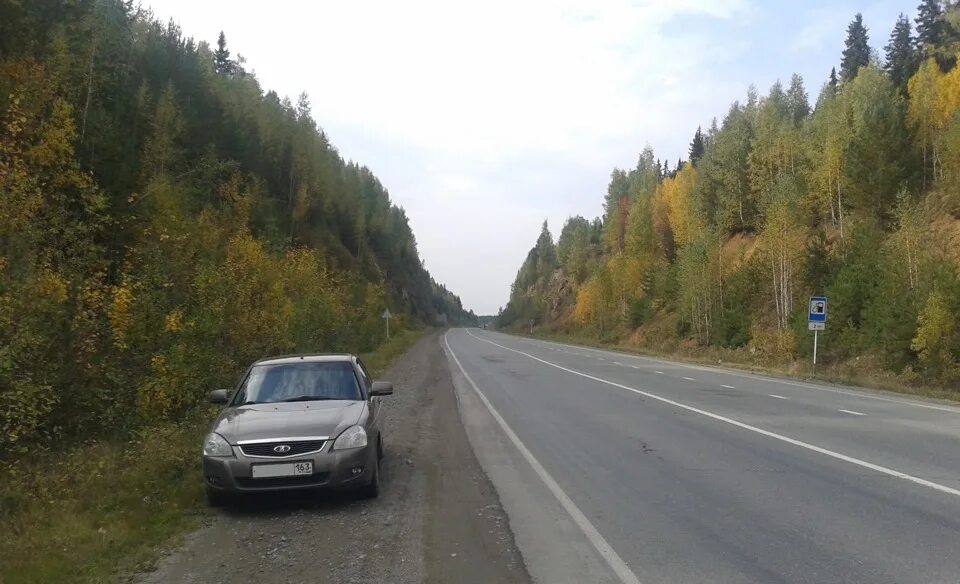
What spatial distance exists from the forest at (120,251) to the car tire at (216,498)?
7.31 ft

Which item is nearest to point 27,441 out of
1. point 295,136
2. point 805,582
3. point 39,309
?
point 39,309

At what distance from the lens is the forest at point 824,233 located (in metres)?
30.7

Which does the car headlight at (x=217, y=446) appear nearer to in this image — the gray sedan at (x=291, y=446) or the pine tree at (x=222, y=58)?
the gray sedan at (x=291, y=446)

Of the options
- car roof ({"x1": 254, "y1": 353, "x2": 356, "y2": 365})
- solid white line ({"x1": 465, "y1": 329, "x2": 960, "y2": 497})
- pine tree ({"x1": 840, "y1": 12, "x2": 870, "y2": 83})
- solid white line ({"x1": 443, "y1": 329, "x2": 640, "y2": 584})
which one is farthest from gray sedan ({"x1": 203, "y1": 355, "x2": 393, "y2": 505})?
pine tree ({"x1": 840, "y1": 12, "x2": 870, "y2": 83})

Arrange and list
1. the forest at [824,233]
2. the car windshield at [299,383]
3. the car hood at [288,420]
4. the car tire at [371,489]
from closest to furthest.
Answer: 1. the car hood at [288,420]
2. the car tire at [371,489]
3. the car windshield at [299,383]
4. the forest at [824,233]

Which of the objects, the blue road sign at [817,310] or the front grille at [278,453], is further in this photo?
the blue road sign at [817,310]

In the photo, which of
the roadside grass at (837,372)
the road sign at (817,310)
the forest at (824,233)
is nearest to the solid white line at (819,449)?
the roadside grass at (837,372)

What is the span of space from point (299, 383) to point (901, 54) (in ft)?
300

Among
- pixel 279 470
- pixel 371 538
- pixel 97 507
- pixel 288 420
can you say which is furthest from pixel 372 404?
pixel 97 507

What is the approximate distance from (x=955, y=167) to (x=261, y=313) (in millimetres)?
45281

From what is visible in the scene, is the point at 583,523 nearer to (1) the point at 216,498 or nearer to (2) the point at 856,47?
(1) the point at 216,498

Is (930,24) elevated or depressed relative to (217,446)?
elevated

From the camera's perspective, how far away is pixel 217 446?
6906 mm

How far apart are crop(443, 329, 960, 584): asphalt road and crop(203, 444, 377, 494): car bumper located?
5.71 feet
